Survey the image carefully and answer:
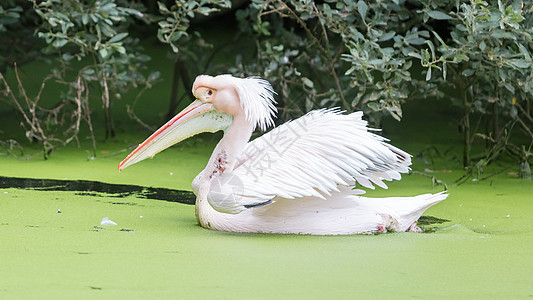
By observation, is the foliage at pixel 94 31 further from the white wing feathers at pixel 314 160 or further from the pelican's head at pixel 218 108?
the white wing feathers at pixel 314 160

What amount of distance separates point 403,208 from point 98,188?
1907mm

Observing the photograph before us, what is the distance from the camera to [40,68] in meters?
9.41

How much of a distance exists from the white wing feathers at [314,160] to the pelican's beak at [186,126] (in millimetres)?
211

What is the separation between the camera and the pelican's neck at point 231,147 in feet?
12.2

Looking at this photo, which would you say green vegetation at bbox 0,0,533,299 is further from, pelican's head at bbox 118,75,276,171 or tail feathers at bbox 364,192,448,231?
pelican's head at bbox 118,75,276,171

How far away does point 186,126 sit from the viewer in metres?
3.91

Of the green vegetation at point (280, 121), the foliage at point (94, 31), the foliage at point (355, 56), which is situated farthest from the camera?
the foliage at point (94, 31)

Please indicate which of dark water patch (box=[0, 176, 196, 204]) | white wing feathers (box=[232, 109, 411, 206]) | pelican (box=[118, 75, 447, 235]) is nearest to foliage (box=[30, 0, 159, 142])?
dark water patch (box=[0, 176, 196, 204])

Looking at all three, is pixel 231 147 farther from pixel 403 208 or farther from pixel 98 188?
pixel 98 188

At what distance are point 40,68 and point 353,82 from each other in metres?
5.17

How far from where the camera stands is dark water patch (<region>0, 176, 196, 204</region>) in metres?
4.62

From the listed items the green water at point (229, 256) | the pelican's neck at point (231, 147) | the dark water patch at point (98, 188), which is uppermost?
the pelican's neck at point (231, 147)

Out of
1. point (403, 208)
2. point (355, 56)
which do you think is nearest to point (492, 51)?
point (355, 56)

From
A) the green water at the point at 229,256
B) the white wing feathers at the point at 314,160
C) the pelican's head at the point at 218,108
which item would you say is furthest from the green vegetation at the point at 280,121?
the pelican's head at the point at 218,108
